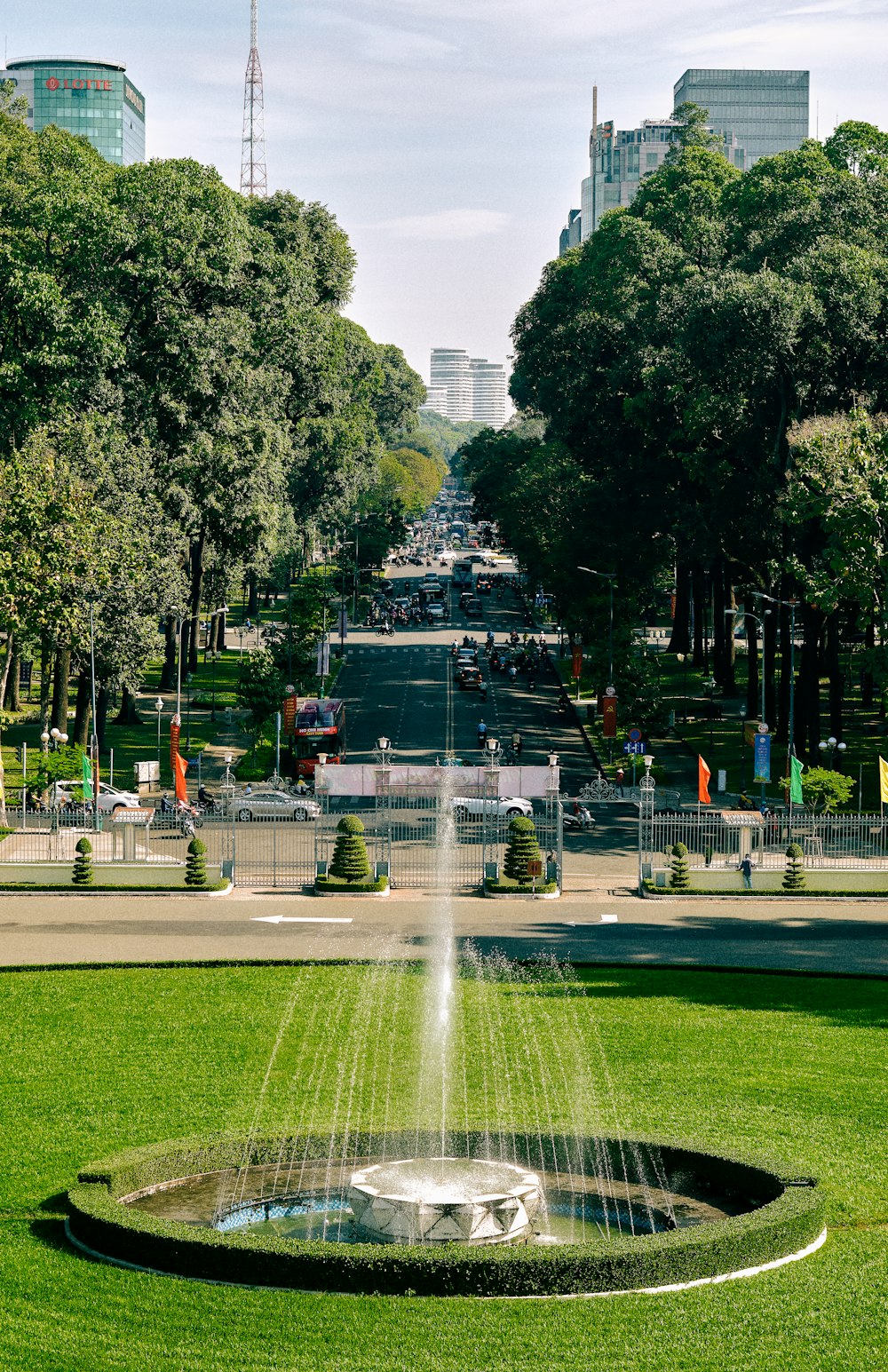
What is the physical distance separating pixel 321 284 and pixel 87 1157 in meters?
91.3

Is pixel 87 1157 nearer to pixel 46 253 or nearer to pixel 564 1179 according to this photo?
pixel 564 1179

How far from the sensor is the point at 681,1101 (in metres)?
27.2

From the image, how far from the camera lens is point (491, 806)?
2382 inches

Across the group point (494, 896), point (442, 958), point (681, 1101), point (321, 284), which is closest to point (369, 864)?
point (494, 896)

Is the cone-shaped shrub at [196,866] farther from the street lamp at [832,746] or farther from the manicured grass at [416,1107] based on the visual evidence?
the street lamp at [832,746]

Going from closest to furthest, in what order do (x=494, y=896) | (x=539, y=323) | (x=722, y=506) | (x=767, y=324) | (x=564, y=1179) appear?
(x=564, y=1179) → (x=494, y=896) → (x=767, y=324) → (x=722, y=506) → (x=539, y=323)

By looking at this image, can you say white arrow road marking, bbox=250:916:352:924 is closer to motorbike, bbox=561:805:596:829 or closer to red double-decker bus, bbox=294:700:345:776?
motorbike, bbox=561:805:596:829

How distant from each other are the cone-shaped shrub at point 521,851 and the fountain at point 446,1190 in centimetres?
1641

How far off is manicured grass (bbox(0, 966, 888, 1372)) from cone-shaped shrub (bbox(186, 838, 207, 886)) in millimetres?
10336

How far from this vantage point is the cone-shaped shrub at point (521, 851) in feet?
157

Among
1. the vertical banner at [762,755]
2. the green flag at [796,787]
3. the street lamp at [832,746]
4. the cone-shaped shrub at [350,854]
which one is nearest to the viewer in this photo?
the cone-shaped shrub at [350,854]

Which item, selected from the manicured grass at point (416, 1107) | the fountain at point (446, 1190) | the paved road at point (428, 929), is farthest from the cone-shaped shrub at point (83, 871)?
the fountain at point (446, 1190)

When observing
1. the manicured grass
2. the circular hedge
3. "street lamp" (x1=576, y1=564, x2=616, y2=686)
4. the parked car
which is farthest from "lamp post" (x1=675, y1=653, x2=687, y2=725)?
the circular hedge

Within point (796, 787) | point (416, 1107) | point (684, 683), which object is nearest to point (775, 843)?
point (796, 787)
